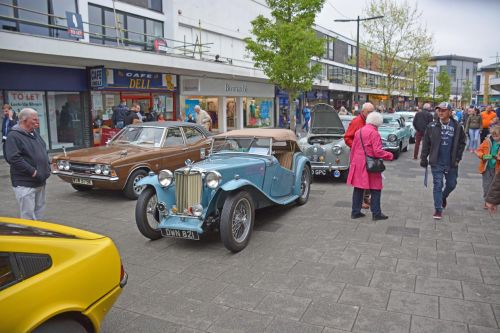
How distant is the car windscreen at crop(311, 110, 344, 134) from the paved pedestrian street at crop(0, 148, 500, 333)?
3.75m

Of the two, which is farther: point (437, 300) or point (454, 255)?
point (454, 255)

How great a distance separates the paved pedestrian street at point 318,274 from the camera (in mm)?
3623

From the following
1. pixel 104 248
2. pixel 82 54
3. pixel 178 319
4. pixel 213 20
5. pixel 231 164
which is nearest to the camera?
pixel 104 248

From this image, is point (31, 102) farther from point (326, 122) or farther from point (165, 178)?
point (165, 178)

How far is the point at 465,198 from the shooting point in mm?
8320

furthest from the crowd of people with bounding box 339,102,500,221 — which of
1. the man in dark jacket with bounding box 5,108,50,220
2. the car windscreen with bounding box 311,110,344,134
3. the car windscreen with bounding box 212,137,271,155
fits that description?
the man in dark jacket with bounding box 5,108,50,220

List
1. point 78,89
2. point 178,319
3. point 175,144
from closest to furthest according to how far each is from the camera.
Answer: point 178,319 < point 175,144 < point 78,89

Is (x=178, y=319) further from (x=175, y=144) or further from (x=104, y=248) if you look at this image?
(x=175, y=144)

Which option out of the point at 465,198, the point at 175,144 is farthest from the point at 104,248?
the point at 465,198

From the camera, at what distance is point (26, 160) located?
17.5ft

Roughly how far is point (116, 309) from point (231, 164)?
106 inches

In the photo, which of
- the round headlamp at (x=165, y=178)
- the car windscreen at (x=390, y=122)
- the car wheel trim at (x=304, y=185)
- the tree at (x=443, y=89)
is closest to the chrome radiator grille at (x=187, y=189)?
the round headlamp at (x=165, y=178)

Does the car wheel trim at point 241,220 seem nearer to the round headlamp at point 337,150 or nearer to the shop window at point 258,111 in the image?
the round headlamp at point 337,150

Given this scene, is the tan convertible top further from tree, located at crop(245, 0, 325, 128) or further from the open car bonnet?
tree, located at crop(245, 0, 325, 128)
